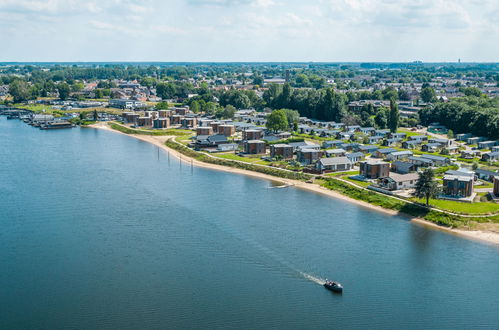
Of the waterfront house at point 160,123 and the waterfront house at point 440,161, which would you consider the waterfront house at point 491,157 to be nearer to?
the waterfront house at point 440,161

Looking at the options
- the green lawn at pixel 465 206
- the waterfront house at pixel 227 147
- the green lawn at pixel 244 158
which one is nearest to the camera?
the green lawn at pixel 465 206

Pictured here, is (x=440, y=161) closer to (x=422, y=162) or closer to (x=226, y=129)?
(x=422, y=162)

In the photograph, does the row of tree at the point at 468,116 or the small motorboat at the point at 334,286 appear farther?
the row of tree at the point at 468,116

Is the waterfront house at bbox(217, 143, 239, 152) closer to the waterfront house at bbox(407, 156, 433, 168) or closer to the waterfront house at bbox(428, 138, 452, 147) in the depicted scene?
the waterfront house at bbox(407, 156, 433, 168)

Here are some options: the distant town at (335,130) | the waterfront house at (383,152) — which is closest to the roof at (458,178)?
the distant town at (335,130)

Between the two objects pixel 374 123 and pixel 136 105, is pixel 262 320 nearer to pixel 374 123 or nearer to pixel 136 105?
pixel 374 123

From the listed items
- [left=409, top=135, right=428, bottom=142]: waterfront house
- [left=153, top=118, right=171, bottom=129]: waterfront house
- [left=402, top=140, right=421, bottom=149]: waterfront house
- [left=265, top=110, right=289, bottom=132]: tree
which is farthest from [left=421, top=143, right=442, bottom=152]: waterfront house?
[left=153, top=118, right=171, bottom=129]: waterfront house

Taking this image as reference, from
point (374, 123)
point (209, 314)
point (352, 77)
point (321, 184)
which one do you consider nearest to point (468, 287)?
point (209, 314)
